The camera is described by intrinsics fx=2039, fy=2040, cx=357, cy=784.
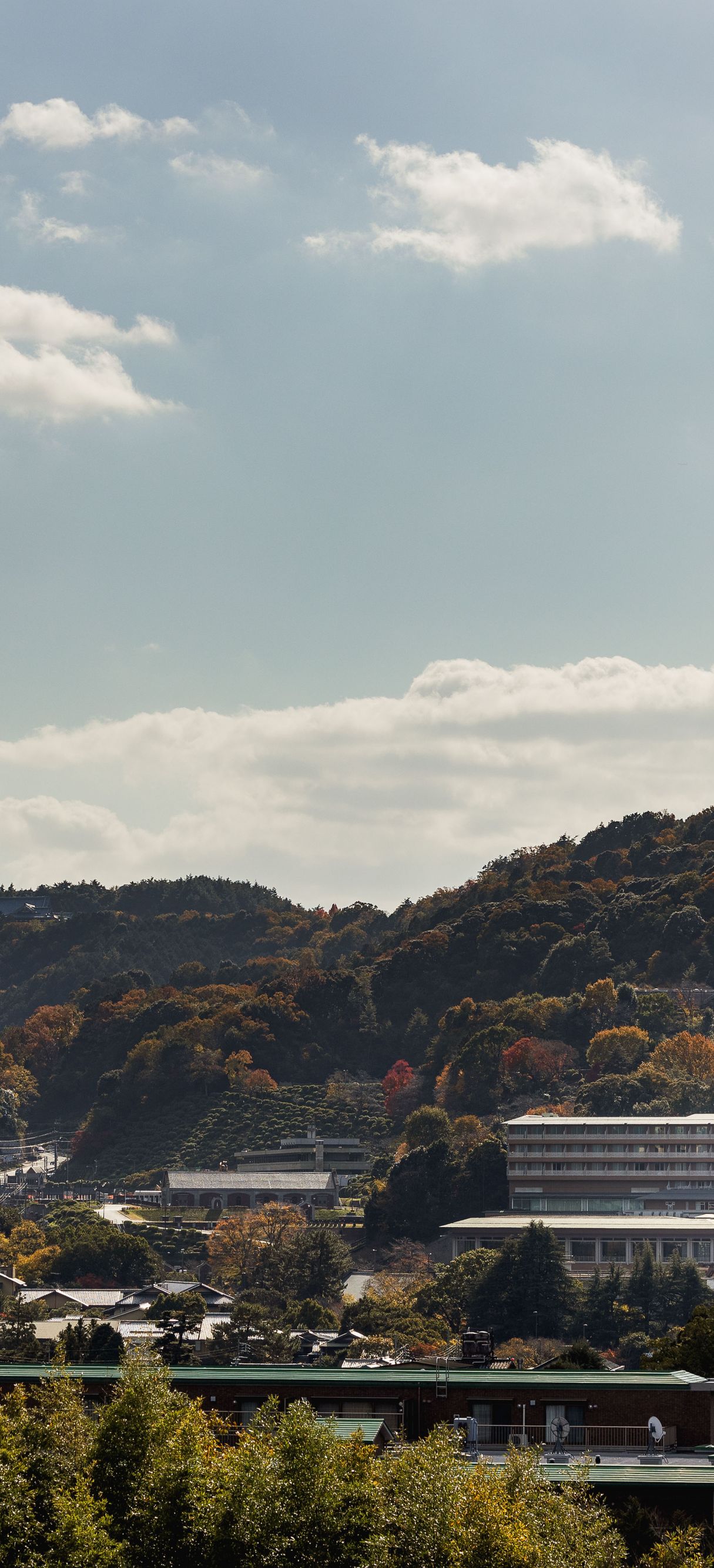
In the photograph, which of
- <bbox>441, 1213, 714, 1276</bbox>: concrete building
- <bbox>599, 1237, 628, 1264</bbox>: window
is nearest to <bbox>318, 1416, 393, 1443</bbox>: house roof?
<bbox>441, 1213, 714, 1276</bbox>: concrete building

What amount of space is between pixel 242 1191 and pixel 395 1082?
100ft

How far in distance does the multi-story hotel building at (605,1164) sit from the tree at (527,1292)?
90.0 feet

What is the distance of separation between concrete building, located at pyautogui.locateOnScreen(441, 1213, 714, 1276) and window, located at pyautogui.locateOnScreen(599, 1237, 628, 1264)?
36mm

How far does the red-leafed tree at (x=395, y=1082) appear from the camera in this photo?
624ft

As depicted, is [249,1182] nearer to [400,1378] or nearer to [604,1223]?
[604,1223]

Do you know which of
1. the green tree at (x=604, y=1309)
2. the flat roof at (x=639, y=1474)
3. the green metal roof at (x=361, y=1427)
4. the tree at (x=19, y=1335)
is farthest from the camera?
the green tree at (x=604, y=1309)

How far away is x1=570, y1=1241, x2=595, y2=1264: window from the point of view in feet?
410

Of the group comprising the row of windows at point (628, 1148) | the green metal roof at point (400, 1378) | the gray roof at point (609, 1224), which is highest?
the row of windows at point (628, 1148)

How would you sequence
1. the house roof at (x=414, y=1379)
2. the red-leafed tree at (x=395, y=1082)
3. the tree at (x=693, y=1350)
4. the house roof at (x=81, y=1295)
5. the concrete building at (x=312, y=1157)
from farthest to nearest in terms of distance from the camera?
1. the red-leafed tree at (x=395, y=1082)
2. the concrete building at (x=312, y=1157)
3. the house roof at (x=81, y=1295)
4. the tree at (x=693, y=1350)
5. the house roof at (x=414, y=1379)

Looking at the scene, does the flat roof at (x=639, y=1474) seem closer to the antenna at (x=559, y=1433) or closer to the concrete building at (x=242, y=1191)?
the antenna at (x=559, y=1433)

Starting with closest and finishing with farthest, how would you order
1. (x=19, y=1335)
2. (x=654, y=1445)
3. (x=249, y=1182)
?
(x=654, y=1445), (x=19, y=1335), (x=249, y=1182)

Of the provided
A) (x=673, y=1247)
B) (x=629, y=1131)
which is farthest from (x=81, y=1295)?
(x=629, y=1131)

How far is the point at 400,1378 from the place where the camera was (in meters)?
45.3

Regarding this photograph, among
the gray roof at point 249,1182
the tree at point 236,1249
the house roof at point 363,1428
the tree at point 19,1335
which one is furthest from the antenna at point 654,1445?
the gray roof at point 249,1182
